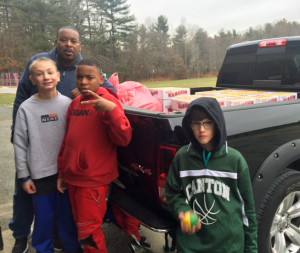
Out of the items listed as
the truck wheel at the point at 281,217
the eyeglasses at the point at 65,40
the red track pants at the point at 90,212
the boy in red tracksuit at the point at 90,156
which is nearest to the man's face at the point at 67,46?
the eyeglasses at the point at 65,40

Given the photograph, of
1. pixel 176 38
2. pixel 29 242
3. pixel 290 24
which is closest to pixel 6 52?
pixel 176 38

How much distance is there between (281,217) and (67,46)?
7.39 ft

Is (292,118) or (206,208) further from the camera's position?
(292,118)

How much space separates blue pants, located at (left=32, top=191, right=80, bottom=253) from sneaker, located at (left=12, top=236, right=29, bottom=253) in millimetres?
391

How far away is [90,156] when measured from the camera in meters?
2.02

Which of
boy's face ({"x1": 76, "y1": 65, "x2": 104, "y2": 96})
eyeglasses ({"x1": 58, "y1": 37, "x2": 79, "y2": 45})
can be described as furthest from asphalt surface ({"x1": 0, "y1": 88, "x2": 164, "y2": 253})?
eyeglasses ({"x1": 58, "y1": 37, "x2": 79, "y2": 45})

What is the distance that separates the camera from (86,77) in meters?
1.99

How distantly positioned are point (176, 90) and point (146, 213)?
1.39 metres

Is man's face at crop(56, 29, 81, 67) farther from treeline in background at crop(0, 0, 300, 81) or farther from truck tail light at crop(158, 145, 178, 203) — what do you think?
treeline in background at crop(0, 0, 300, 81)

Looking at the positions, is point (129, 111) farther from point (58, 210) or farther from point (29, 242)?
point (29, 242)

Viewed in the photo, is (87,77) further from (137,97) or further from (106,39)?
(106,39)

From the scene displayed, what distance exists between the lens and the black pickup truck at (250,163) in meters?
1.86

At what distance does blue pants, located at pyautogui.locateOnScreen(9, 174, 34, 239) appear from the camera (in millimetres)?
2615

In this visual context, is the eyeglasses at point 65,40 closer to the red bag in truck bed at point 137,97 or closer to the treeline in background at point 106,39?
the red bag in truck bed at point 137,97
